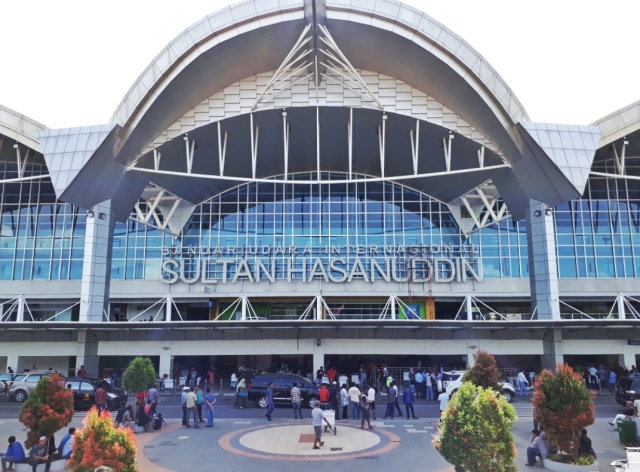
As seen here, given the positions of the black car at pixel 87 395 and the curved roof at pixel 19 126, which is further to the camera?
the curved roof at pixel 19 126

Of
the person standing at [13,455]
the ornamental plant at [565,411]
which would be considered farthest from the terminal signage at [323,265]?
the person standing at [13,455]

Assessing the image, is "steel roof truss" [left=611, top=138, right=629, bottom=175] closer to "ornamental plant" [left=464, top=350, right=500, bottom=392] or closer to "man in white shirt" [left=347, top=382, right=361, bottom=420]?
"ornamental plant" [left=464, top=350, right=500, bottom=392]

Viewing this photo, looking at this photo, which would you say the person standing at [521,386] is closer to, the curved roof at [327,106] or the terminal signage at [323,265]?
the curved roof at [327,106]

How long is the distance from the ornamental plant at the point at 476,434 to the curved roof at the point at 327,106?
21286mm

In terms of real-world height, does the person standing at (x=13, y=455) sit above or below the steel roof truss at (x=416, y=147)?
below

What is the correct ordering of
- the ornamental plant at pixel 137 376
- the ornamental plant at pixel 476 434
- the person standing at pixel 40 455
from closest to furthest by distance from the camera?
the ornamental plant at pixel 476 434
the person standing at pixel 40 455
the ornamental plant at pixel 137 376

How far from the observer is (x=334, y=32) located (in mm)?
32500

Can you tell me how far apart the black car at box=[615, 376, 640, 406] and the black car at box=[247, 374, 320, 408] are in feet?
45.9

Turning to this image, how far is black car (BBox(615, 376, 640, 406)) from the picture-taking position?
24.0m

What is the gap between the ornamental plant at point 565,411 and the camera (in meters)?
14.3

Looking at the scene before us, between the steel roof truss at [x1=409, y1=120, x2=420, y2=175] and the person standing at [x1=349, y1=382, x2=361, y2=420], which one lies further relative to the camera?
the steel roof truss at [x1=409, y1=120, x2=420, y2=175]

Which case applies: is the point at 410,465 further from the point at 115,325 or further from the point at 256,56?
the point at 256,56

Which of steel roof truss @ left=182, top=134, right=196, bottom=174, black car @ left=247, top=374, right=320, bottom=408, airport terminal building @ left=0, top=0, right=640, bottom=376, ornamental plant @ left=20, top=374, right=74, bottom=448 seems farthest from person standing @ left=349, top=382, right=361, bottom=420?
steel roof truss @ left=182, top=134, right=196, bottom=174

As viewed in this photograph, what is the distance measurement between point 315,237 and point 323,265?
2.33 metres
